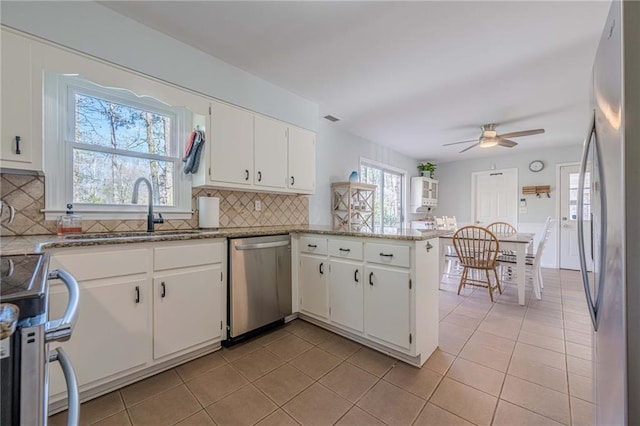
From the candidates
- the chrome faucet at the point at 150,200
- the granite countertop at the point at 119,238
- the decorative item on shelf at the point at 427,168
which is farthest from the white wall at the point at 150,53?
the decorative item on shelf at the point at 427,168

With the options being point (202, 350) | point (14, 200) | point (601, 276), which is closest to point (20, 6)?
point (14, 200)

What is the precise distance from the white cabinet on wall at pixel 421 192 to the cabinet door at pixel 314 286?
4272 mm

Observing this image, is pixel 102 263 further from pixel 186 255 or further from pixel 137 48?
pixel 137 48

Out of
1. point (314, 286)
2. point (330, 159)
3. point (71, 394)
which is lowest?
point (314, 286)

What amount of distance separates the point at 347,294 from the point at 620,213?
1744mm

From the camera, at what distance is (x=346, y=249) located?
221 centimetres

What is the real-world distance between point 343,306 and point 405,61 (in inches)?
87.4

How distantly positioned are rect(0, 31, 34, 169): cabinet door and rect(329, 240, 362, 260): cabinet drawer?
79.8 inches

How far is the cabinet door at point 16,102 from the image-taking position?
4.84ft

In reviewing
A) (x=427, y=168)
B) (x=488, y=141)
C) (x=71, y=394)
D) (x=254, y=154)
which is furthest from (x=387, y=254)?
(x=427, y=168)

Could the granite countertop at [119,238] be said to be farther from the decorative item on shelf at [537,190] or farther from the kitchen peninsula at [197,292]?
the decorative item on shelf at [537,190]

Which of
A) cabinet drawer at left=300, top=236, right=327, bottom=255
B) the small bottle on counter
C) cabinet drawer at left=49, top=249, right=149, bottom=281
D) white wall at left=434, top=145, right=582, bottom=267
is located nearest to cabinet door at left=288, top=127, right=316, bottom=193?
cabinet drawer at left=300, top=236, right=327, bottom=255

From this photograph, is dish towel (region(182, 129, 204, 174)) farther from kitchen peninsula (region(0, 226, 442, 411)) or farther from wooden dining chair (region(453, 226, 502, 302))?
wooden dining chair (region(453, 226, 502, 302))

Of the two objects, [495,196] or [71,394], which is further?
[495,196]
